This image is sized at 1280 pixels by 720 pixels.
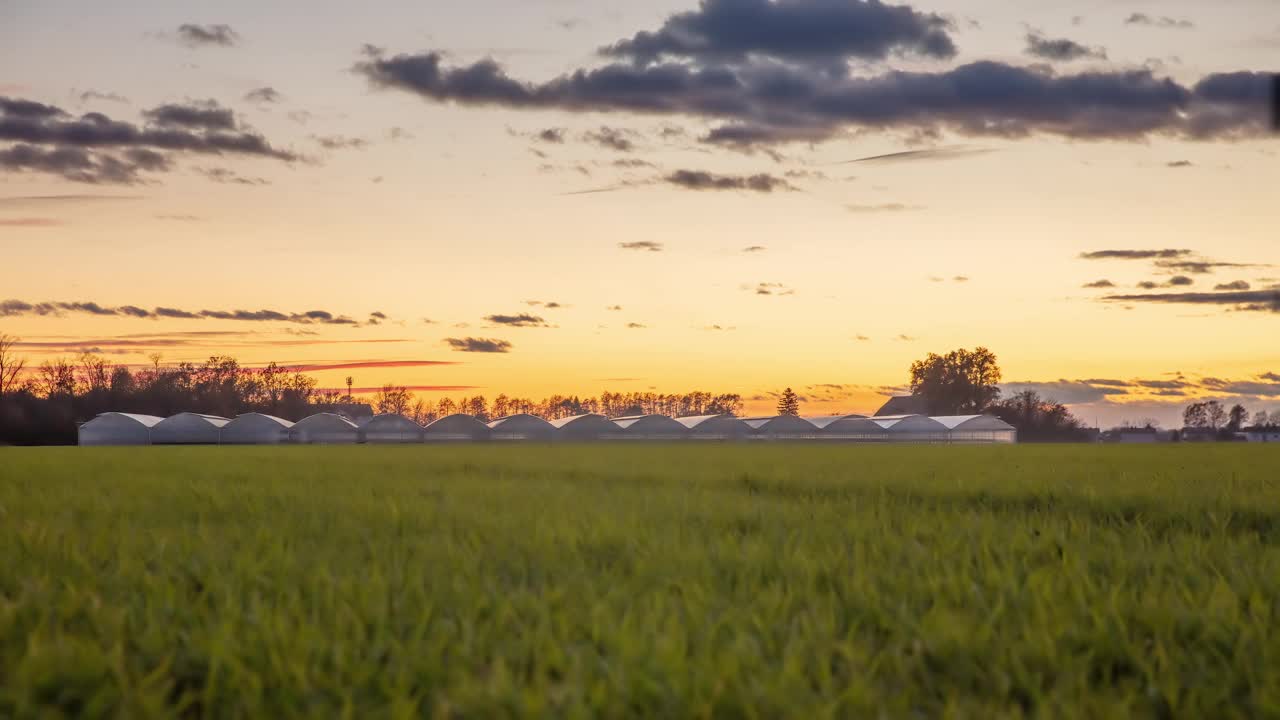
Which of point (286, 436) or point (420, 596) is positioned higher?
point (420, 596)

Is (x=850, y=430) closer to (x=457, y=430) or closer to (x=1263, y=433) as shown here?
(x=457, y=430)

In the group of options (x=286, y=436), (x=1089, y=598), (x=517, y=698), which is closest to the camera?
(x=517, y=698)

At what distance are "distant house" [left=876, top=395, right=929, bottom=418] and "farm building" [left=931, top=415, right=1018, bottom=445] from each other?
33.1 meters

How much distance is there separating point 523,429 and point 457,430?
6534 mm

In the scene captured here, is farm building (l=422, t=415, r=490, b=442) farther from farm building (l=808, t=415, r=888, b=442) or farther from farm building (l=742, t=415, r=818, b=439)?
farm building (l=808, t=415, r=888, b=442)

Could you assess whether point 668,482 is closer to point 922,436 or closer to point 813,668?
point 813,668

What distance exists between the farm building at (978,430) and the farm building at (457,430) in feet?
140

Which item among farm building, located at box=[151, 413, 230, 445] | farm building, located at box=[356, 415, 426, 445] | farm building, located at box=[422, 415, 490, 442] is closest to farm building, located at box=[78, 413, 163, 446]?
farm building, located at box=[151, 413, 230, 445]

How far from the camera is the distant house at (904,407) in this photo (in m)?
116

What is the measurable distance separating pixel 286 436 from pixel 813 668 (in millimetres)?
81652

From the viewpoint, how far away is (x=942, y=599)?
432 centimetres

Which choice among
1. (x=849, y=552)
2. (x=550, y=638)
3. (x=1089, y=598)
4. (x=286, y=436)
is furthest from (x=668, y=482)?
(x=286, y=436)

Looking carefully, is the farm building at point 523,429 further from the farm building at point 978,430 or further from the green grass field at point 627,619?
the green grass field at point 627,619

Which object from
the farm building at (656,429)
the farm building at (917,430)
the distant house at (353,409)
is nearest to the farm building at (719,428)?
the farm building at (656,429)
